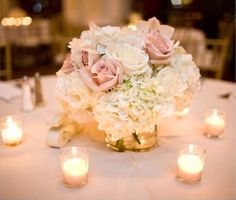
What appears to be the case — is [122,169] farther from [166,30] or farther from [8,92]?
[8,92]

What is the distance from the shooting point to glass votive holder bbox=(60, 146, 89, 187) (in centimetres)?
92

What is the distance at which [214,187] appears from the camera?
0.93 meters

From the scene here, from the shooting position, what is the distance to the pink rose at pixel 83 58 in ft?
3.22

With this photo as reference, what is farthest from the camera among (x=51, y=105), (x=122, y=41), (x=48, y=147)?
(x=51, y=105)

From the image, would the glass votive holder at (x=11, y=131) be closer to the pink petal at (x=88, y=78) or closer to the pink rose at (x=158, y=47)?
the pink petal at (x=88, y=78)

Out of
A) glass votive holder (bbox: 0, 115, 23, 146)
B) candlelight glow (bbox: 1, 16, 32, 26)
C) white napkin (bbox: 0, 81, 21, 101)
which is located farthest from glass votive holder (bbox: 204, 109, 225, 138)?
candlelight glow (bbox: 1, 16, 32, 26)

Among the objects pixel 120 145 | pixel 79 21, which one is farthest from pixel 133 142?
pixel 79 21

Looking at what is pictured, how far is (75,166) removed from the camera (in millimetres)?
938

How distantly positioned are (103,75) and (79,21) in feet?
14.8

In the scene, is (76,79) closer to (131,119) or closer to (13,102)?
(131,119)

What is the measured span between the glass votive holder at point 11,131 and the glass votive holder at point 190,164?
54 cm

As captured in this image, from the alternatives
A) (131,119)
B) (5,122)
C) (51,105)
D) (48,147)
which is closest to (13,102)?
(51,105)

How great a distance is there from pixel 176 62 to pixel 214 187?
379 millimetres

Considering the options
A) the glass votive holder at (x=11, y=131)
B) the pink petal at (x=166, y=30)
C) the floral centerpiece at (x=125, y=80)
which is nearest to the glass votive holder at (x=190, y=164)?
the floral centerpiece at (x=125, y=80)
